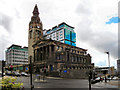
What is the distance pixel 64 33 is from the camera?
124000 millimetres

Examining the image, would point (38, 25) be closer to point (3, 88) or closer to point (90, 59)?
point (90, 59)

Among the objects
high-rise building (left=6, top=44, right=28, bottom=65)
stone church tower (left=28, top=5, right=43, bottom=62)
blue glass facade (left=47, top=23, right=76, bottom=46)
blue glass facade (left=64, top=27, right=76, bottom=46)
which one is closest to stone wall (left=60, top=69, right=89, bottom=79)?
stone church tower (left=28, top=5, right=43, bottom=62)

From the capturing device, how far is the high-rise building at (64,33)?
406ft

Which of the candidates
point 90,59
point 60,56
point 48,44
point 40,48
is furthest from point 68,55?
point 90,59

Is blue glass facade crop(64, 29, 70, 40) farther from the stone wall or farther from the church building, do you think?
the stone wall

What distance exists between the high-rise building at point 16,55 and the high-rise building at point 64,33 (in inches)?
1605

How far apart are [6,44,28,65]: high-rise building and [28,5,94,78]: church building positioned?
134 ft

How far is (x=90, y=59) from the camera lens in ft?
310

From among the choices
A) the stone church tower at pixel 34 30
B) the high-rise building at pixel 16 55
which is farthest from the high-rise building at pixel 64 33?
the high-rise building at pixel 16 55

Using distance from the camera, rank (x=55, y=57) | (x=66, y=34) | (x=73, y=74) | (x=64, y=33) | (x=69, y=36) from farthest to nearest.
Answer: (x=69, y=36) → (x=66, y=34) → (x=64, y=33) → (x=55, y=57) → (x=73, y=74)

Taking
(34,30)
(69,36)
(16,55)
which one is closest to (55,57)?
(34,30)

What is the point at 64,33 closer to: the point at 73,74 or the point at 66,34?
the point at 66,34

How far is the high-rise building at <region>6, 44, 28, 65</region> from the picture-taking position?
137m

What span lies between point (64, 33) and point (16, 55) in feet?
→ 201
